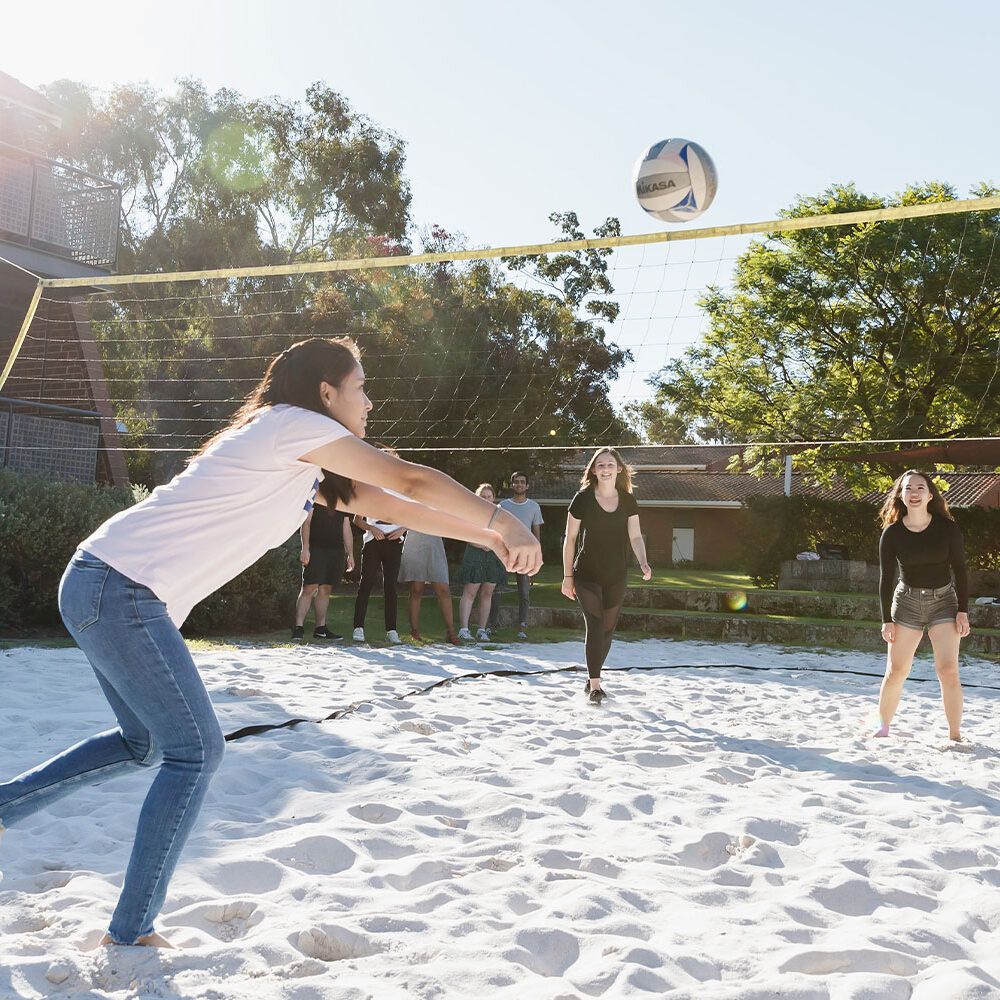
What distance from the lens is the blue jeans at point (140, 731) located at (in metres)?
2.23

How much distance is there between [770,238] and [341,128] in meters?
11.7

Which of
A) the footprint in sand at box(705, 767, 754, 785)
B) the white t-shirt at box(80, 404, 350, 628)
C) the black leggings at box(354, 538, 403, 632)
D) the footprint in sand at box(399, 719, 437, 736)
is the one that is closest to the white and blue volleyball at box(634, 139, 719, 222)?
the black leggings at box(354, 538, 403, 632)

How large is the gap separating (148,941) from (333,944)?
43cm

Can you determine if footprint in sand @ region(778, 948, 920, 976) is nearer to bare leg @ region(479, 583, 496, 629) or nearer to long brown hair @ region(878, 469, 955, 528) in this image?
long brown hair @ region(878, 469, 955, 528)

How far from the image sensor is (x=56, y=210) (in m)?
13.5

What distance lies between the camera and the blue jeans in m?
2.23

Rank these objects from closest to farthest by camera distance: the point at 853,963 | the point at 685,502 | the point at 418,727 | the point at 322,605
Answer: the point at 853,963
the point at 418,727
the point at 322,605
the point at 685,502

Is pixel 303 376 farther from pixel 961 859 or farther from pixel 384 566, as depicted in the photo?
pixel 384 566

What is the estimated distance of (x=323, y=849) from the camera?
3.23 m

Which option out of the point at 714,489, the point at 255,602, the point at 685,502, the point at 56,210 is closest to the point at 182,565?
the point at 255,602

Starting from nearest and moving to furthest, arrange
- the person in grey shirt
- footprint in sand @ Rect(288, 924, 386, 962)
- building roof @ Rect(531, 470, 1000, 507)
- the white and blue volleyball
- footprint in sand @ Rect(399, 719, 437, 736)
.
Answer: footprint in sand @ Rect(288, 924, 386, 962), footprint in sand @ Rect(399, 719, 437, 736), the white and blue volleyball, the person in grey shirt, building roof @ Rect(531, 470, 1000, 507)

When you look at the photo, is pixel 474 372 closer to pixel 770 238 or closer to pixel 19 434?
pixel 770 238

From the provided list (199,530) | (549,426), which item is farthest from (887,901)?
(549,426)

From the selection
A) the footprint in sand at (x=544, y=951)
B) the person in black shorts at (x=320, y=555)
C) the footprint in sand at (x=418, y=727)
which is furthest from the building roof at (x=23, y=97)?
the footprint in sand at (x=544, y=951)
